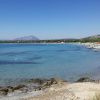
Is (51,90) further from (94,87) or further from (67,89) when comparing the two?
(94,87)

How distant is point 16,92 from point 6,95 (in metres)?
1.01

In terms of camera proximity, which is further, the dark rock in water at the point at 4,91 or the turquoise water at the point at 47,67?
the turquoise water at the point at 47,67

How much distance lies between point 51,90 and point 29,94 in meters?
1.71

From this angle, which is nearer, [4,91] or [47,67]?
[4,91]

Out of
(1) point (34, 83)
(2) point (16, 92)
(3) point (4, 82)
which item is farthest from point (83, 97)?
(3) point (4, 82)

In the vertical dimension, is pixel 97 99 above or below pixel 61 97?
above

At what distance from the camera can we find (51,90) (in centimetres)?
2131

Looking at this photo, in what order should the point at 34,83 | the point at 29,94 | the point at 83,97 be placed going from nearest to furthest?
the point at 83,97 → the point at 29,94 → the point at 34,83

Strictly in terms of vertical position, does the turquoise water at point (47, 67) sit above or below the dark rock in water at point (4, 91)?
below

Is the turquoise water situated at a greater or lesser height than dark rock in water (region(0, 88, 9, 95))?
lesser

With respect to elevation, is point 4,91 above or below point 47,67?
above

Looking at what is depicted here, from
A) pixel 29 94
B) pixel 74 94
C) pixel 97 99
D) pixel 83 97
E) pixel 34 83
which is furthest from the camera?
pixel 34 83

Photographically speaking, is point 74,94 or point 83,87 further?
point 83,87

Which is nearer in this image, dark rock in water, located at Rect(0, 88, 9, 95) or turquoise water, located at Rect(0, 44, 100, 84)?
dark rock in water, located at Rect(0, 88, 9, 95)
